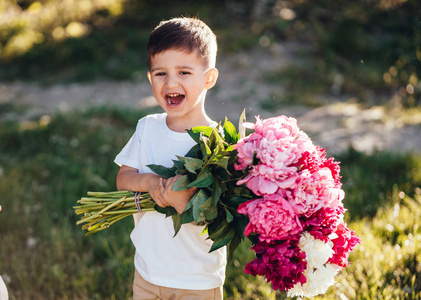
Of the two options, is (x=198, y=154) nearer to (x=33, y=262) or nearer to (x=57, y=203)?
(x=33, y=262)

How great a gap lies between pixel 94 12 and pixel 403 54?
6938 mm

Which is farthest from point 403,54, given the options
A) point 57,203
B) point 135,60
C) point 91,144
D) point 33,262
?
point 33,262

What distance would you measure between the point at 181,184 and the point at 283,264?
1.67 ft

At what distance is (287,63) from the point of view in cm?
873

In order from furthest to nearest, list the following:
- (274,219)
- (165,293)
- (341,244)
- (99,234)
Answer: (99,234)
(165,293)
(341,244)
(274,219)

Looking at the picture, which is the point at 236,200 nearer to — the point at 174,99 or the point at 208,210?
the point at 208,210

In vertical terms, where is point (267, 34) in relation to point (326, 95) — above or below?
above

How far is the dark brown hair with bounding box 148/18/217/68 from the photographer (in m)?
2.00

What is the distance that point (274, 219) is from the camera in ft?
5.25

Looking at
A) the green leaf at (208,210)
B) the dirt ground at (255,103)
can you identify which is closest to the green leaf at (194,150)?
the green leaf at (208,210)

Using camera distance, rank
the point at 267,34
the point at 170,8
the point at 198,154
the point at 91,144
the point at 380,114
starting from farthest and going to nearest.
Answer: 1. the point at 170,8
2. the point at 267,34
3. the point at 380,114
4. the point at 91,144
5. the point at 198,154

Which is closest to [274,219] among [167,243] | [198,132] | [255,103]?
[198,132]

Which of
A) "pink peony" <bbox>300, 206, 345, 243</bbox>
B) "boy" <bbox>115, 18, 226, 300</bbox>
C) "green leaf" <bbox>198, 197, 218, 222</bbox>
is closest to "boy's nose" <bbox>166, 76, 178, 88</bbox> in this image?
"boy" <bbox>115, 18, 226, 300</bbox>

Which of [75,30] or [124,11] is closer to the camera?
[75,30]
